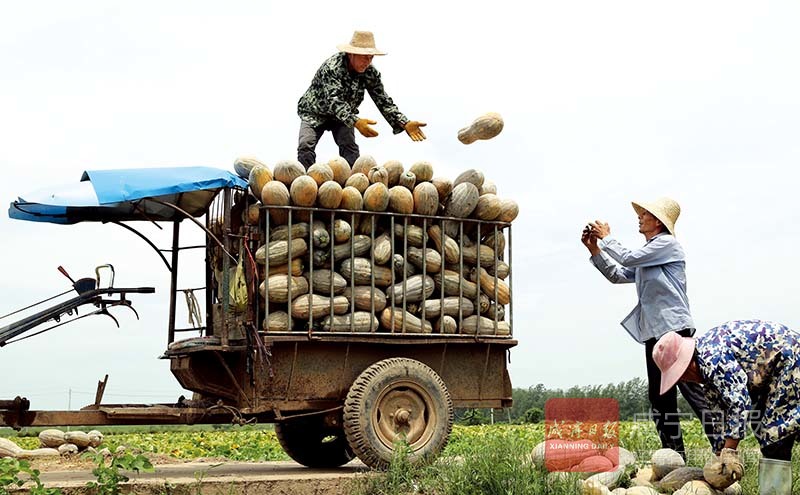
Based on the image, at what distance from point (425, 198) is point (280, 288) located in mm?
1584

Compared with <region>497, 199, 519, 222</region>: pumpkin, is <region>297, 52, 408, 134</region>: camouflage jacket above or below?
above

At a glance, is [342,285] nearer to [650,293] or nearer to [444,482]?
[444,482]

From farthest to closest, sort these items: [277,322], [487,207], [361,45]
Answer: [361,45]
[487,207]
[277,322]

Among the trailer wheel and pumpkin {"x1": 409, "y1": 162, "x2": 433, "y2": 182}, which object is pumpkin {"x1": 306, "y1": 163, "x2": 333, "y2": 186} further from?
the trailer wheel

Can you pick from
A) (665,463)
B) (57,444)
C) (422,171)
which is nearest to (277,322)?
(422,171)

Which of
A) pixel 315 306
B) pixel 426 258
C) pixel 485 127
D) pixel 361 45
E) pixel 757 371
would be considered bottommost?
pixel 757 371

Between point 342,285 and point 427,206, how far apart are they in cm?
110

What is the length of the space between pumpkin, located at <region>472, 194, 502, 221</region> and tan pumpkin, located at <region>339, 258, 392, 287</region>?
111cm

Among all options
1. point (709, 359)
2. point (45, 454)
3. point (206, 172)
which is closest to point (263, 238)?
point (206, 172)

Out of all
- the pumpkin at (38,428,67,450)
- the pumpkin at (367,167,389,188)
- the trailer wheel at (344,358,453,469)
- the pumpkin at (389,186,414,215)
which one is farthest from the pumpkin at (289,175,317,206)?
the pumpkin at (38,428,67,450)

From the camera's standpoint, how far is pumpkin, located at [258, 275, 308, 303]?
9039 millimetres

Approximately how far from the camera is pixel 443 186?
9.84m

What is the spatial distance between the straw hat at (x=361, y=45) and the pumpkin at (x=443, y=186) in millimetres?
1513

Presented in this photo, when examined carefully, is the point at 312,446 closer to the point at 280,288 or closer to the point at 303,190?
the point at 280,288
